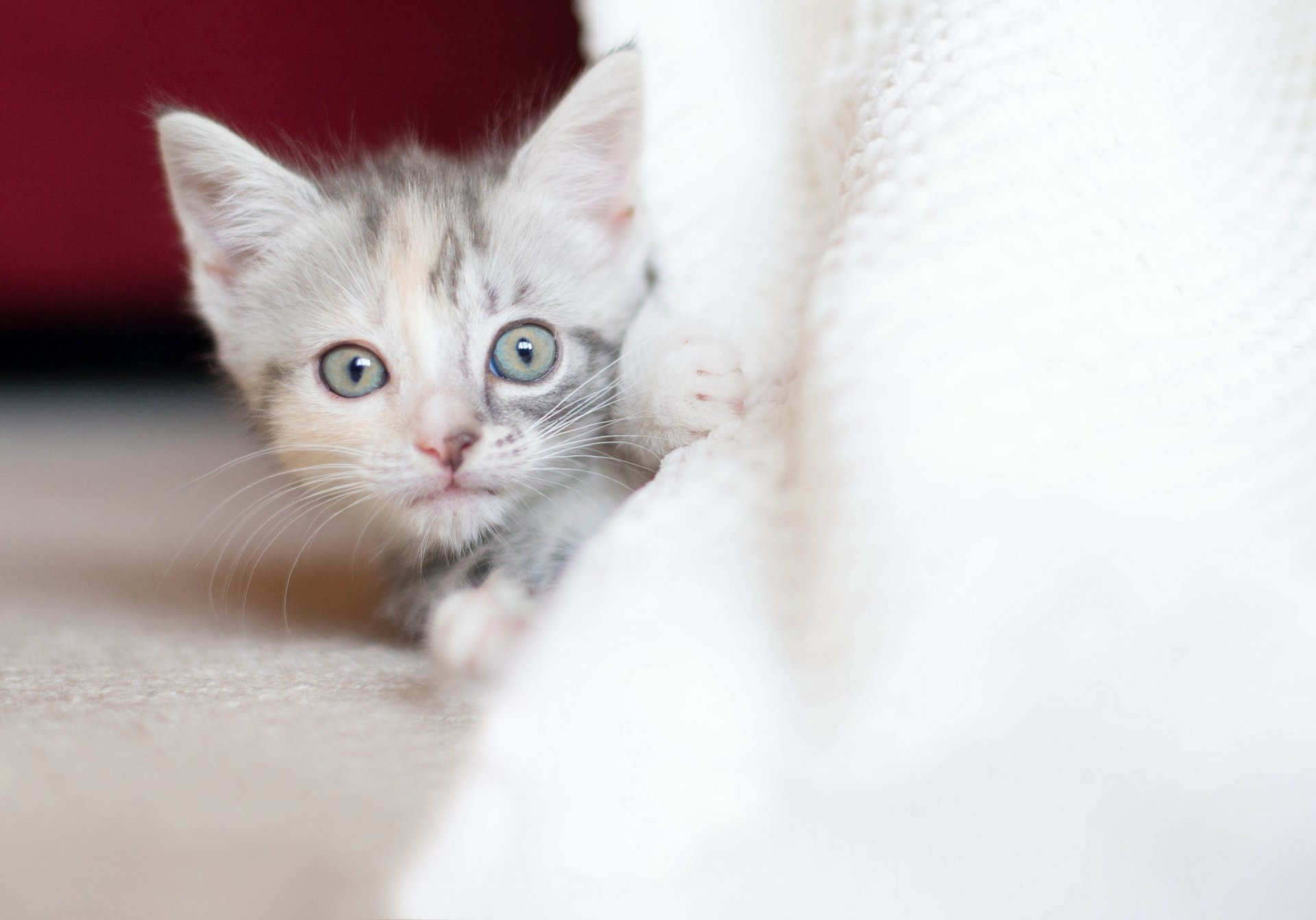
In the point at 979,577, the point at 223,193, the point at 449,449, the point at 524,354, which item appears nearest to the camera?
the point at 979,577

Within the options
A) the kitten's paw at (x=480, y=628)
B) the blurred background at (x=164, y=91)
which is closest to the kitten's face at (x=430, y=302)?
the kitten's paw at (x=480, y=628)

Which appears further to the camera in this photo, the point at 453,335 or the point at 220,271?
the point at 220,271

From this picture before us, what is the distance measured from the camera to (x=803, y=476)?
0.65m

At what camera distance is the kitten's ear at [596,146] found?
102 cm

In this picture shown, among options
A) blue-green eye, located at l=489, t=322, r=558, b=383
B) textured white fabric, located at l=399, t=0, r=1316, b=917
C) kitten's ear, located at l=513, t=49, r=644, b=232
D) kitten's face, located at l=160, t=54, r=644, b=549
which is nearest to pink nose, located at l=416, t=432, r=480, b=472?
kitten's face, located at l=160, t=54, r=644, b=549

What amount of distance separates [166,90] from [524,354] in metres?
1.64

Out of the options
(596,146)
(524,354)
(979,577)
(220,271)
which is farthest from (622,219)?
(979,577)

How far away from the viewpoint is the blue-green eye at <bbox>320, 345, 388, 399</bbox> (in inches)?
37.8

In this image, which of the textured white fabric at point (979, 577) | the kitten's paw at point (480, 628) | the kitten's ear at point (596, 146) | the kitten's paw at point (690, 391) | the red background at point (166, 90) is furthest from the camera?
the red background at point (166, 90)

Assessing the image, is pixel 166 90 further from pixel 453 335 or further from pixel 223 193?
pixel 453 335

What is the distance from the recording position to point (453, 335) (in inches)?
37.2

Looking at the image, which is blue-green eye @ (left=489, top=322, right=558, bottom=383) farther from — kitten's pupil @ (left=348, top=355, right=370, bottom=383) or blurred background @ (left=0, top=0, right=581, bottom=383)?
blurred background @ (left=0, top=0, right=581, bottom=383)

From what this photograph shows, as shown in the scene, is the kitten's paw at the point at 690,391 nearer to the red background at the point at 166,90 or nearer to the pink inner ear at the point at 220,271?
the pink inner ear at the point at 220,271

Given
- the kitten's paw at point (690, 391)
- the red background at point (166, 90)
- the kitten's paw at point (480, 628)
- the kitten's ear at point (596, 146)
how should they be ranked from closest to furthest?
1. the kitten's paw at point (480, 628)
2. the kitten's paw at point (690, 391)
3. the kitten's ear at point (596, 146)
4. the red background at point (166, 90)
